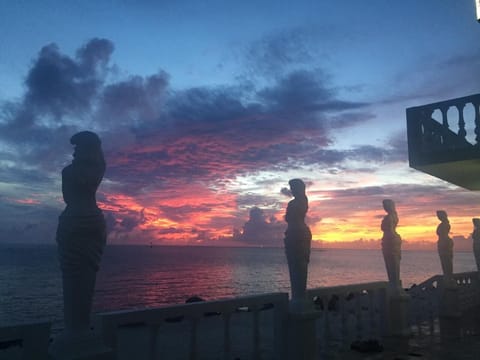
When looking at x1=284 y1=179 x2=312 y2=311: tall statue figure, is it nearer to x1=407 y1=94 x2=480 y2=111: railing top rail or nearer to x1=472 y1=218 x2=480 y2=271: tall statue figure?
x1=407 y1=94 x2=480 y2=111: railing top rail

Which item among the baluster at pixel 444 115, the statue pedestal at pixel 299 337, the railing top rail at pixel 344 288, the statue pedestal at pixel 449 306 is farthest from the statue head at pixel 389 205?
the statue pedestal at pixel 299 337

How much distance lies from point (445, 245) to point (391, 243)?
383 centimetres

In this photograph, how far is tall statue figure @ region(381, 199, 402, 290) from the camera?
32.6ft

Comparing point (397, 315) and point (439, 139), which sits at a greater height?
point (439, 139)

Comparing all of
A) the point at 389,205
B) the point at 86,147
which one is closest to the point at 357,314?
the point at 389,205

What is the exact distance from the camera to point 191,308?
17.4ft

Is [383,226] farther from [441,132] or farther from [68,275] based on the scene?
[68,275]

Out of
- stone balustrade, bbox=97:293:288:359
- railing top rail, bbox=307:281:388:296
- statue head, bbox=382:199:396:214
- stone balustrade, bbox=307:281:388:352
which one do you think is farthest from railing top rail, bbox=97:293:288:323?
statue head, bbox=382:199:396:214

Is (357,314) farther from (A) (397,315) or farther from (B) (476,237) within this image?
(B) (476,237)

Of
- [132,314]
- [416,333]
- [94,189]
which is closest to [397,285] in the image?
[416,333]

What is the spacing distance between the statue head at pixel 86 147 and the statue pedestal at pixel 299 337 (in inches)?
163

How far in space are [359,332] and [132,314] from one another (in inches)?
229

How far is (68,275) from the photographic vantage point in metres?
4.32

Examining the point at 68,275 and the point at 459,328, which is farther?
the point at 459,328
